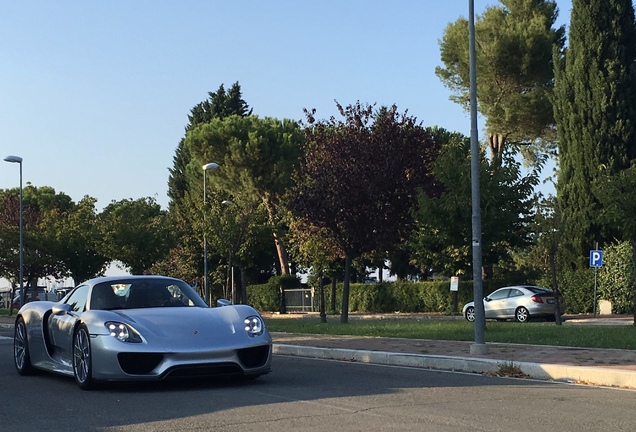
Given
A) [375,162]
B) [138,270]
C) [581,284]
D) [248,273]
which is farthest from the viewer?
[248,273]

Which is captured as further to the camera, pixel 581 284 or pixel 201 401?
pixel 581 284

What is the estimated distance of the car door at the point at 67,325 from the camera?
34.0 ft

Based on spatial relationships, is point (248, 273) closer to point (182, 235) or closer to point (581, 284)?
point (182, 235)

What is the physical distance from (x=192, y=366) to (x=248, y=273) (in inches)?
2252

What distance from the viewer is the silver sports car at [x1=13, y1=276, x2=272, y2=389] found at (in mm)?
9273

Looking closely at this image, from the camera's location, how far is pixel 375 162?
2592cm

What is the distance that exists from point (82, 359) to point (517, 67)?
39106 mm

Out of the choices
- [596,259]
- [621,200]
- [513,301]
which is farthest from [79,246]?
[621,200]

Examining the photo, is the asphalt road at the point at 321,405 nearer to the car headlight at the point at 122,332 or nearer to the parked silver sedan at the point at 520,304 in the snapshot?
the car headlight at the point at 122,332

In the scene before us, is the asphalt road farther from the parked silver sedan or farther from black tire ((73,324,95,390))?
the parked silver sedan

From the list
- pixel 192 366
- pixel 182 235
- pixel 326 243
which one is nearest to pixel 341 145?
pixel 326 243

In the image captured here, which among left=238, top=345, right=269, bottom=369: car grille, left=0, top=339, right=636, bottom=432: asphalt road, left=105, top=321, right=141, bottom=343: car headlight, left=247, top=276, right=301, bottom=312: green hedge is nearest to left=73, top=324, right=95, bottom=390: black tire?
left=0, top=339, right=636, bottom=432: asphalt road

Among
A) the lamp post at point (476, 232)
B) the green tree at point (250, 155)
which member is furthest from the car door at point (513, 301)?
the green tree at point (250, 155)

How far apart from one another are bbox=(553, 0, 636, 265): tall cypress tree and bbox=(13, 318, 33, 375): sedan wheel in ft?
96.7
